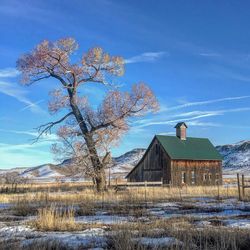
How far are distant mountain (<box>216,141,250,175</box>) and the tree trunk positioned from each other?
336 feet

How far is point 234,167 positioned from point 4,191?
119924mm

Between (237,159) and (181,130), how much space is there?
114 m

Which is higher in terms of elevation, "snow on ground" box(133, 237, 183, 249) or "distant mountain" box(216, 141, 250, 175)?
"distant mountain" box(216, 141, 250, 175)

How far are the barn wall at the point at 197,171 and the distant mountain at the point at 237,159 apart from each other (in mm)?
77318

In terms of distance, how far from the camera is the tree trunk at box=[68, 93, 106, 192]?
32.0 m

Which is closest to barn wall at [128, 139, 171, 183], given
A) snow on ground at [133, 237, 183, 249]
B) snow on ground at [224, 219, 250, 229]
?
snow on ground at [224, 219, 250, 229]

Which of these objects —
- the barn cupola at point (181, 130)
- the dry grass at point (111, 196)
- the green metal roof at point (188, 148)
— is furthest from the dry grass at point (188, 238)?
the barn cupola at point (181, 130)

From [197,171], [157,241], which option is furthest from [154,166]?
[157,241]

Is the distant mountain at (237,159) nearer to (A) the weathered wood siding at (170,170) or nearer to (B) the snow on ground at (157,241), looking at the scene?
(A) the weathered wood siding at (170,170)

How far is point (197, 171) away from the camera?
52.6 meters

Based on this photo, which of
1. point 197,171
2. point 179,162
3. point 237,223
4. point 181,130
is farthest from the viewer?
point 181,130

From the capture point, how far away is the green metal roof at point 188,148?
50.8 metres

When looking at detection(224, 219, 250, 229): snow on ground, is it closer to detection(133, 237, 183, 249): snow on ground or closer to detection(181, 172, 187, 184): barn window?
detection(133, 237, 183, 249): snow on ground

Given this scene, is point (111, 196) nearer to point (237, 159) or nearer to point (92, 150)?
point (92, 150)
